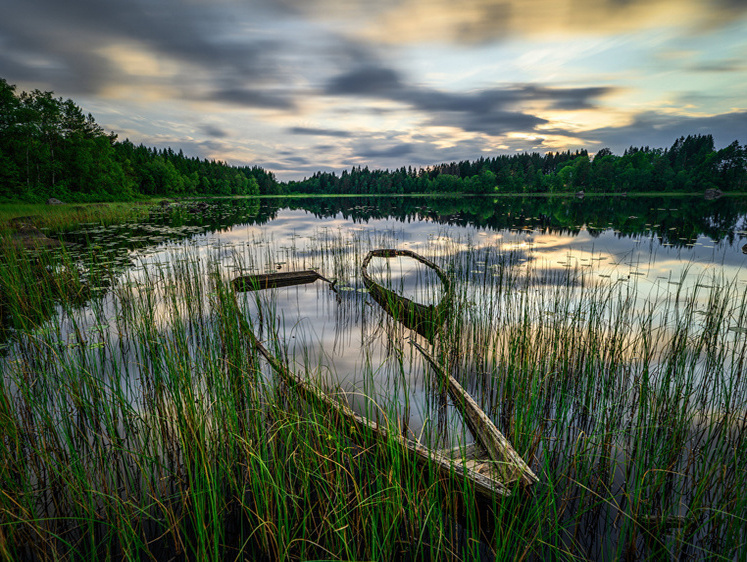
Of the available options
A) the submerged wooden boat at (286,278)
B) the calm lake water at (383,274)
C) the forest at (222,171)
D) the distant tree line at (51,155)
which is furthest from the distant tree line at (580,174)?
the submerged wooden boat at (286,278)

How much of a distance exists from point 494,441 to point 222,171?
98.1 meters

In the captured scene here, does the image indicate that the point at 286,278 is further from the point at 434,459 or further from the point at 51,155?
the point at 51,155

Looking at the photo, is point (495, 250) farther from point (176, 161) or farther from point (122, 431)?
point (176, 161)

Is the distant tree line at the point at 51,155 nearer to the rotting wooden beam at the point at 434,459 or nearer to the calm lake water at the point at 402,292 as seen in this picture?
the calm lake water at the point at 402,292

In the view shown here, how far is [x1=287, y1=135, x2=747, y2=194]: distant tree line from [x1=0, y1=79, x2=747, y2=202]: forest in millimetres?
210

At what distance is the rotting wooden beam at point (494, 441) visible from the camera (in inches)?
85.4

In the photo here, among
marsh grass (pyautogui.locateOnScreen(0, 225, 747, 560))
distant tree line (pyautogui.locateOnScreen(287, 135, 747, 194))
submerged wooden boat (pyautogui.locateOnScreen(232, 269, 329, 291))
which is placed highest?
distant tree line (pyautogui.locateOnScreen(287, 135, 747, 194))

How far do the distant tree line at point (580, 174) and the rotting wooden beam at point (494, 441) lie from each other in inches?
3689

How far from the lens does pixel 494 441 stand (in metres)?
2.53

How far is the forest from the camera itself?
31.9m

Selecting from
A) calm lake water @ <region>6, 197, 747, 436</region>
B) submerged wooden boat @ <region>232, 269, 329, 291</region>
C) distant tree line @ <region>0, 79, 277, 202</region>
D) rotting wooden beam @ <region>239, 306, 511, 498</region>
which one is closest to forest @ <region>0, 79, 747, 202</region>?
distant tree line @ <region>0, 79, 277, 202</region>

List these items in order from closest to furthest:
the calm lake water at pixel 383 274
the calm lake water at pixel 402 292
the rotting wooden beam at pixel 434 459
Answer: the rotting wooden beam at pixel 434 459 → the calm lake water at pixel 402 292 → the calm lake water at pixel 383 274

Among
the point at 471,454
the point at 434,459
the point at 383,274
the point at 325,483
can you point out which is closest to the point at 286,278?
the point at 383,274

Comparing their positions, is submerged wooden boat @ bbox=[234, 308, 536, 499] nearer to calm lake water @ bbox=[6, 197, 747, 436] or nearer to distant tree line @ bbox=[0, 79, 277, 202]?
calm lake water @ bbox=[6, 197, 747, 436]
